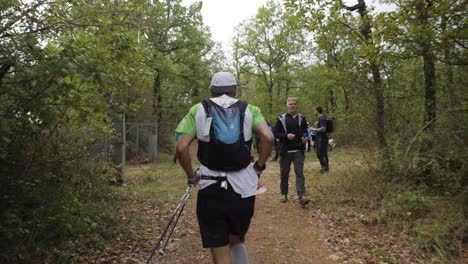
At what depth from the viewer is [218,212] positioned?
10.3 feet

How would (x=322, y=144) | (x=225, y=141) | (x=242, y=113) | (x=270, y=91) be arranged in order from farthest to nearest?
(x=270, y=91) → (x=322, y=144) → (x=242, y=113) → (x=225, y=141)

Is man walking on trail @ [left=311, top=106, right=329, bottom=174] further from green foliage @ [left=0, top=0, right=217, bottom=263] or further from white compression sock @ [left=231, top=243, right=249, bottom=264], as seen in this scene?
white compression sock @ [left=231, top=243, right=249, bottom=264]

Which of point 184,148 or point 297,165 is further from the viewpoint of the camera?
point 297,165

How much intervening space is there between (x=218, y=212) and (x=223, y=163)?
432mm

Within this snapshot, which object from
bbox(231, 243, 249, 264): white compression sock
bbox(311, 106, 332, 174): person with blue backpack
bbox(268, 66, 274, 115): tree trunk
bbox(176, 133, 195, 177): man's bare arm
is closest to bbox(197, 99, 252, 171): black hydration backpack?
bbox(176, 133, 195, 177): man's bare arm

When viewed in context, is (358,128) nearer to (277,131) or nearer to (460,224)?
(277,131)

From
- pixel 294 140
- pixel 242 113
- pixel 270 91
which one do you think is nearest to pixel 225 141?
pixel 242 113

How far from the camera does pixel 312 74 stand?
103 feet

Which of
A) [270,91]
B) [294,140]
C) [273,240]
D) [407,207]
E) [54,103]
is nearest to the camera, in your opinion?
[54,103]

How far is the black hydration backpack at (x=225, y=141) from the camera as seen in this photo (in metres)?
3.08

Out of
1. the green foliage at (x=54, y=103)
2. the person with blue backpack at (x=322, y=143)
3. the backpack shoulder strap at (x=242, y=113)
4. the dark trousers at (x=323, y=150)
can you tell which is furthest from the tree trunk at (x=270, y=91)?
the backpack shoulder strap at (x=242, y=113)

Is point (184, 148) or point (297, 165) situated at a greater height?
point (184, 148)

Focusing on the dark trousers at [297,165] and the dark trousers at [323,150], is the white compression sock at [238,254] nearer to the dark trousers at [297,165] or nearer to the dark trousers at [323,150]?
the dark trousers at [297,165]

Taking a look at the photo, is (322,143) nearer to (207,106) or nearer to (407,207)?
(407,207)
